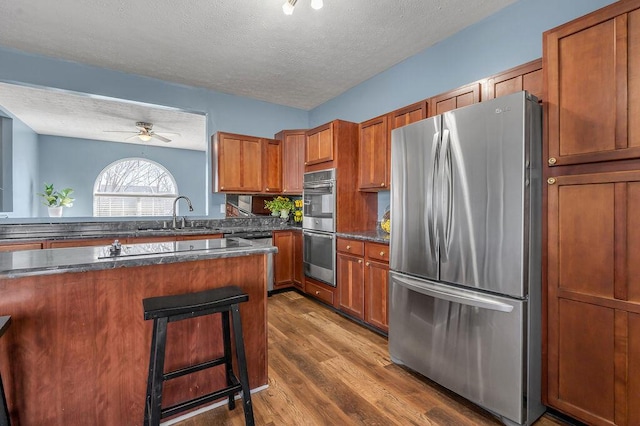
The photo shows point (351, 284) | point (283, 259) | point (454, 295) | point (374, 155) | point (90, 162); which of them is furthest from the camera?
point (90, 162)

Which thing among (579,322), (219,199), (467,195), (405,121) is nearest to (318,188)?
(405,121)

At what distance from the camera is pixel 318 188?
3650 mm

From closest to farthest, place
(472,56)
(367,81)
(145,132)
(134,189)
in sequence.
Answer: (472,56) → (367,81) → (145,132) → (134,189)

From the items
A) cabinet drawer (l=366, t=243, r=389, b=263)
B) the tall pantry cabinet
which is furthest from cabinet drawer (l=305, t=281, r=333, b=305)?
the tall pantry cabinet

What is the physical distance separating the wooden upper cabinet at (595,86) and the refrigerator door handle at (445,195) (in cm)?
52

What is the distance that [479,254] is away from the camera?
173cm

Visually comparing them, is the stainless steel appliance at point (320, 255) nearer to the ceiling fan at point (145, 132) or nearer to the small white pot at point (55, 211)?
the ceiling fan at point (145, 132)

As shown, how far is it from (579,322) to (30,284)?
2.72 metres

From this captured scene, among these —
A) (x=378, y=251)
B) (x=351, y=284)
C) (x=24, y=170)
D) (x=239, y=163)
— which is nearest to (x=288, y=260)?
(x=351, y=284)

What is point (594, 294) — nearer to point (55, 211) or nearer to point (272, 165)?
point (272, 165)

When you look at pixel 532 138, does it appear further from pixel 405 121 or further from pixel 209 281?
pixel 209 281

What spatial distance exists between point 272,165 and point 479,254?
3.31 metres

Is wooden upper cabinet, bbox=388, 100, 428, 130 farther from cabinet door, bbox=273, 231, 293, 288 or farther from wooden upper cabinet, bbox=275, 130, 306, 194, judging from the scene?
cabinet door, bbox=273, 231, 293, 288

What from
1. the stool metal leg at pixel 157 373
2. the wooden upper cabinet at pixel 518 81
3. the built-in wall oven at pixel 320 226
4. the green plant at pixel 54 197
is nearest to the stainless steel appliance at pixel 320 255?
the built-in wall oven at pixel 320 226
